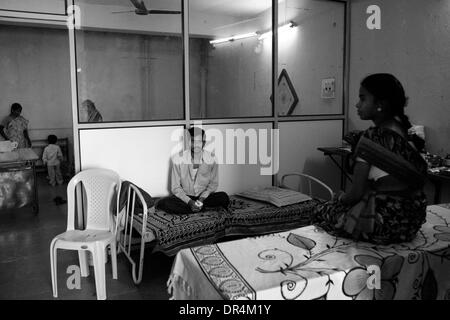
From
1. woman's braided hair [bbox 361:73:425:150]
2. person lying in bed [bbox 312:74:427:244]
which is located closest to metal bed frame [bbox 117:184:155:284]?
person lying in bed [bbox 312:74:427:244]

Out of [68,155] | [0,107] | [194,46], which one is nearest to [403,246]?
[194,46]

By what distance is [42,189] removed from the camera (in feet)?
21.7

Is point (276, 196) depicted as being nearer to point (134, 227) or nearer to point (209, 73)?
point (134, 227)

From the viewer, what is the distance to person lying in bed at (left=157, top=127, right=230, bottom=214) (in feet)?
11.7

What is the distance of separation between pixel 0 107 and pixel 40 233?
4390 mm

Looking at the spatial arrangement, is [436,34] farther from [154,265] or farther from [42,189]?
[42,189]

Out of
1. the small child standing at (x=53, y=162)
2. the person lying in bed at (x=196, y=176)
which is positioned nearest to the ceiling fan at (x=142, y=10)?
the person lying in bed at (x=196, y=176)

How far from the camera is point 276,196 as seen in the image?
3.78 meters

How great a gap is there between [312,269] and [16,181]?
410cm

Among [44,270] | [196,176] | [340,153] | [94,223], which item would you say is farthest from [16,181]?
[340,153]

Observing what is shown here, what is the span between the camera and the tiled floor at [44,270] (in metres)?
2.90

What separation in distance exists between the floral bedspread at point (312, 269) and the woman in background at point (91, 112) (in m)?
1.94

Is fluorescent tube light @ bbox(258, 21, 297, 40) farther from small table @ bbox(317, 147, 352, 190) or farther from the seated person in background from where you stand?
the seated person in background
